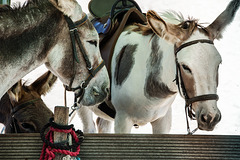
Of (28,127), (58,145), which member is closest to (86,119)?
(28,127)

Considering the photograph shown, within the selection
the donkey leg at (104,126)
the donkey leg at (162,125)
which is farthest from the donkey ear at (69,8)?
the donkey leg at (104,126)

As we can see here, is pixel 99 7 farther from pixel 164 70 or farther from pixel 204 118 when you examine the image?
pixel 204 118

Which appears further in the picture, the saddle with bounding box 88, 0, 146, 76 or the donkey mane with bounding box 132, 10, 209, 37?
the saddle with bounding box 88, 0, 146, 76

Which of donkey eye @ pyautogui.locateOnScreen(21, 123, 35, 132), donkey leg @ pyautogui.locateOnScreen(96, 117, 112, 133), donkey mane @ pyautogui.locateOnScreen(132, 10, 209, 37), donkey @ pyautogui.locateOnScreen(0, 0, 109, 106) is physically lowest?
donkey leg @ pyautogui.locateOnScreen(96, 117, 112, 133)

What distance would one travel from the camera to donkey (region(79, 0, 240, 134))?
1527 millimetres

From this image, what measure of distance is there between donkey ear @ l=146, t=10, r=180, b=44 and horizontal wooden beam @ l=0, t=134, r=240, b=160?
65 centimetres

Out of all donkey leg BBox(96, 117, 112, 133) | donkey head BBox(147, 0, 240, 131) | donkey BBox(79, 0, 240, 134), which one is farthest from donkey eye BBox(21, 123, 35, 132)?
donkey leg BBox(96, 117, 112, 133)

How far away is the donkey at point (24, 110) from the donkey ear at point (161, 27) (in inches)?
25.7

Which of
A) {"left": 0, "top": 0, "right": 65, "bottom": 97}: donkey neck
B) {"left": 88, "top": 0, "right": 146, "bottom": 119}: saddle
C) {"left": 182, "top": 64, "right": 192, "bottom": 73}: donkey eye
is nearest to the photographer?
{"left": 0, "top": 0, "right": 65, "bottom": 97}: donkey neck

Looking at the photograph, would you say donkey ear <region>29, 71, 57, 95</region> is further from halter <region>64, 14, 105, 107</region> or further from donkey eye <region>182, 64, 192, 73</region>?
donkey eye <region>182, 64, 192, 73</region>

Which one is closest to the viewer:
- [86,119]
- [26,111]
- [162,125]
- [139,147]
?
[139,147]

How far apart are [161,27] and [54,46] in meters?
0.55

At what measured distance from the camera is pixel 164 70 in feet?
5.85

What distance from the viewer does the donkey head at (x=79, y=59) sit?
144cm
